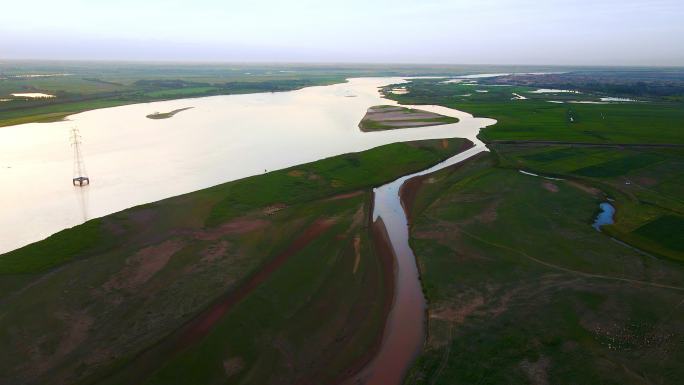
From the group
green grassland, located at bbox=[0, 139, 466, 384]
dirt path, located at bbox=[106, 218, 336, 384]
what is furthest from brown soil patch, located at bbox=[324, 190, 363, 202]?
dirt path, located at bbox=[106, 218, 336, 384]

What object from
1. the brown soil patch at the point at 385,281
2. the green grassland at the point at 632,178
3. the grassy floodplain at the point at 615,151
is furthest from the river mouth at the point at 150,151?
the brown soil patch at the point at 385,281

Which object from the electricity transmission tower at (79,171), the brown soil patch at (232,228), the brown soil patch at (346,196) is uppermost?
the electricity transmission tower at (79,171)

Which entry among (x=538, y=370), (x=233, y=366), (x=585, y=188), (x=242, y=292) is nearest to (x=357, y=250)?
(x=242, y=292)

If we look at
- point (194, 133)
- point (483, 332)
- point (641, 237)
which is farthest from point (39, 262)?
point (194, 133)

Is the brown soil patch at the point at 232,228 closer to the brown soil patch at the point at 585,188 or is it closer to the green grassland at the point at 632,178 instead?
the green grassland at the point at 632,178

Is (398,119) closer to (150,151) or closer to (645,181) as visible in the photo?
(150,151)

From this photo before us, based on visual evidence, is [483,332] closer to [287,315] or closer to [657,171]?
[287,315]
